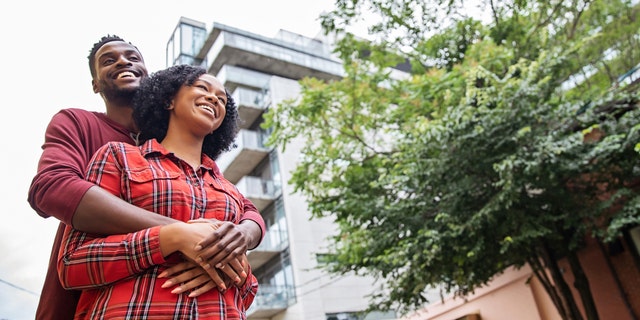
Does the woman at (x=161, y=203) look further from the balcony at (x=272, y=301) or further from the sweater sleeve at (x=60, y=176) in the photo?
the balcony at (x=272, y=301)

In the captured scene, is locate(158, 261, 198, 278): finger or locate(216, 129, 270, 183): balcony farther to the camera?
locate(216, 129, 270, 183): balcony

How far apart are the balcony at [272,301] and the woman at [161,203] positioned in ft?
37.7

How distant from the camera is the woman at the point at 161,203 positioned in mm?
1006

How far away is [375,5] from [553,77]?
278cm

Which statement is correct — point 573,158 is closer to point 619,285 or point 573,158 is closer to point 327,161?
point 619,285

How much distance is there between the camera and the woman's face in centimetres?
137

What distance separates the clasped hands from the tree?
445 cm

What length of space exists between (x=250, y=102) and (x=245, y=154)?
5.30ft

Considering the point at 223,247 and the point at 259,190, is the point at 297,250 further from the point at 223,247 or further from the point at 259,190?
the point at 223,247

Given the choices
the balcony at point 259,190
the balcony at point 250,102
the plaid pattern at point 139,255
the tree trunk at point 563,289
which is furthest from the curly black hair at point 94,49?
the balcony at point 250,102

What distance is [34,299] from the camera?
75.3 inches

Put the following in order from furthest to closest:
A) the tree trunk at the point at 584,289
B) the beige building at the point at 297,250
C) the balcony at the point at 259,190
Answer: the balcony at the point at 259,190 → the beige building at the point at 297,250 → the tree trunk at the point at 584,289

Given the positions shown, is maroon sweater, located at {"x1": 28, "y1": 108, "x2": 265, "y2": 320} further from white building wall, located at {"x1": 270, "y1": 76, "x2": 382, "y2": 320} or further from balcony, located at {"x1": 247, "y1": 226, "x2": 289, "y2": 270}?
balcony, located at {"x1": 247, "y1": 226, "x2": 289, "y2": 270}

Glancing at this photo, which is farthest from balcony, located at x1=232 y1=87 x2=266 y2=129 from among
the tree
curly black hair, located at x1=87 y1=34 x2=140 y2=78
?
curly black hair, located at x1=87 y1=34 x2=140 y2=78
